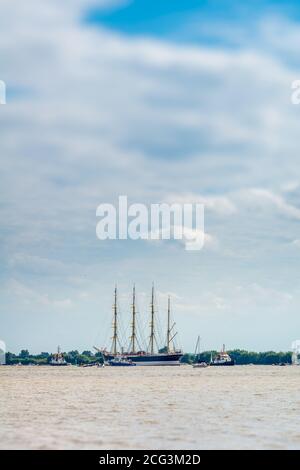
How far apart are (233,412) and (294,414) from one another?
4.68 metres

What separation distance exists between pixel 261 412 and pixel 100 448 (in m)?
23.5

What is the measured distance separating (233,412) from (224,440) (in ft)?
58.3

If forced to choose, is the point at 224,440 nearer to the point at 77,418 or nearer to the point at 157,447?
the point at 157,447

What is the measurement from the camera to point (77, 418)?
53.4m

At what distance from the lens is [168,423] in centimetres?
4922

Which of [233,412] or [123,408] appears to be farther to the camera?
[123,408]
